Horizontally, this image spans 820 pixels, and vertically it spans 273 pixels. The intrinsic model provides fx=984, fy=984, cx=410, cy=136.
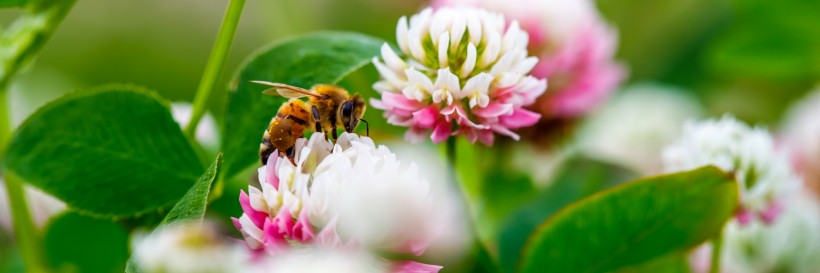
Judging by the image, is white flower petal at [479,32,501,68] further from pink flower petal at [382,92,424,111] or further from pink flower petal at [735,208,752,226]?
pink flower petal at [735,208,752,226]

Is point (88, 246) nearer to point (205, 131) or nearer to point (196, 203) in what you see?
point (205, 131)

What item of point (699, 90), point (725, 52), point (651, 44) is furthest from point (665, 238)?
point (651, 44)

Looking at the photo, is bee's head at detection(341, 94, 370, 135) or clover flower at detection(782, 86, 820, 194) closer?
bee's head at detection(341, 94, 370, 135)

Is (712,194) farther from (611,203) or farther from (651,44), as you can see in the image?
(651,44)

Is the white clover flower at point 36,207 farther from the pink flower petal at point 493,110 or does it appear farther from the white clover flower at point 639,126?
the white clover flower at point 639,126

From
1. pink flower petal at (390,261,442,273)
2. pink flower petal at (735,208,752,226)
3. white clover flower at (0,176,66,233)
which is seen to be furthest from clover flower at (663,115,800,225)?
white clover flower at (0,176,66,233)

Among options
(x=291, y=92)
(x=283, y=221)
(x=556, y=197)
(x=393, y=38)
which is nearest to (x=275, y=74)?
(x=291, y=92)
